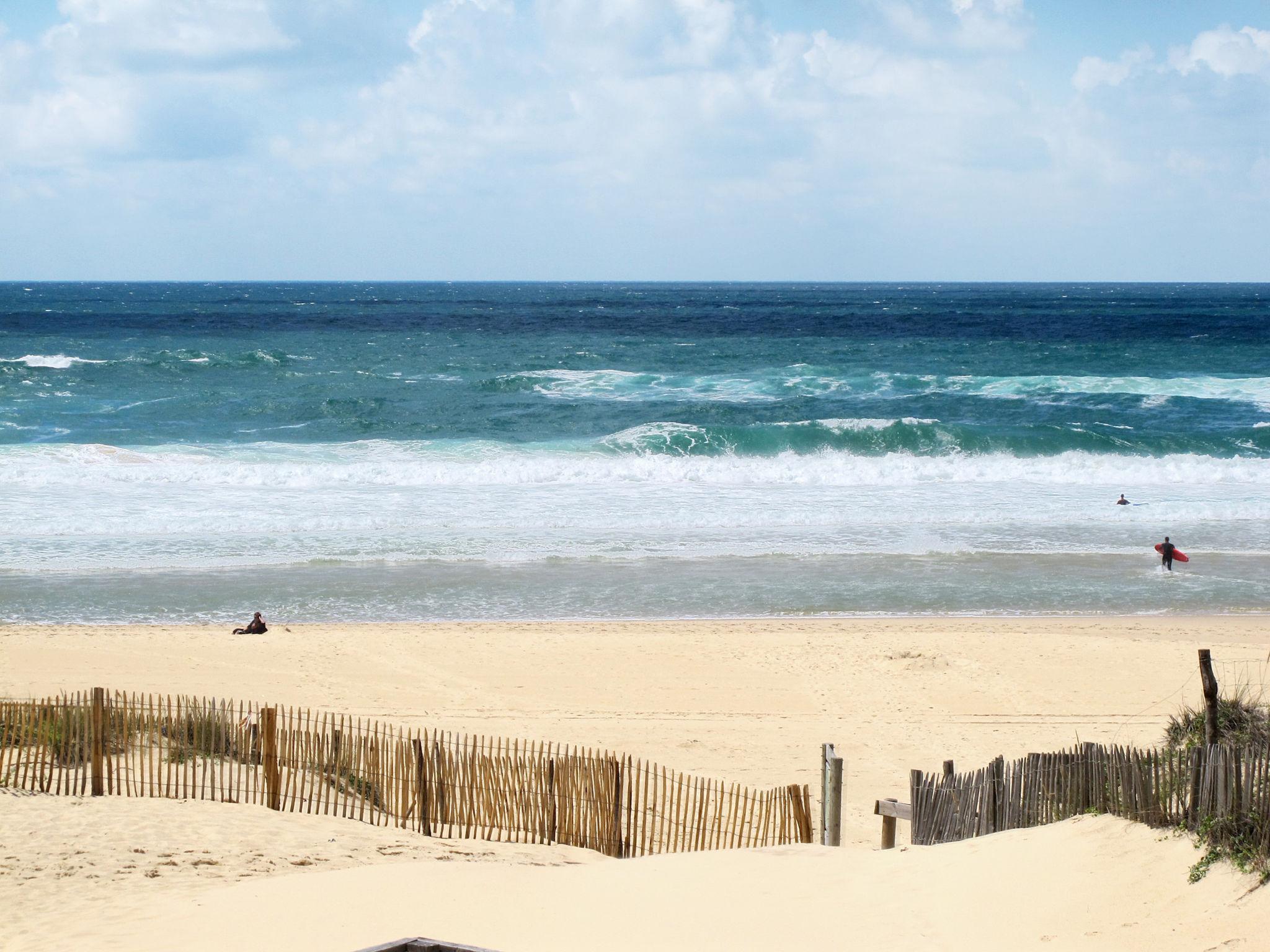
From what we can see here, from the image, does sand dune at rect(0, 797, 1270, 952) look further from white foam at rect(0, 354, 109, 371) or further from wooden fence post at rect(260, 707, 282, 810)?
white foam at rect(0, 354, 109, 371)

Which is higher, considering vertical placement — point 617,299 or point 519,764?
point 617,299

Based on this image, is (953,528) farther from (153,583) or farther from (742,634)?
(153,583)

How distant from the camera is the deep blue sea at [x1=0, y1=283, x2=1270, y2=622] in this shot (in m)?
18.9

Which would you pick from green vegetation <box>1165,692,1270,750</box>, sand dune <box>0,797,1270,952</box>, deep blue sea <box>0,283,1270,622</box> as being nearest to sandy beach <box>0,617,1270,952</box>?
sand dune <box>0,797,1270,952</box>

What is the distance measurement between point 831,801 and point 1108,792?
2.55 meters

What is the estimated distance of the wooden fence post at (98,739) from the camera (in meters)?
9.23

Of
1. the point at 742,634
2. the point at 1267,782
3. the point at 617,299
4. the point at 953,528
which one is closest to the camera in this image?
the point at 1267,782

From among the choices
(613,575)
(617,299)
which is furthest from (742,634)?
(617,299)

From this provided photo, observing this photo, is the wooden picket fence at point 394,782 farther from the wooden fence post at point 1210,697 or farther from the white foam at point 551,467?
the white foam at point 551,467

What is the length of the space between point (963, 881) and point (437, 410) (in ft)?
113

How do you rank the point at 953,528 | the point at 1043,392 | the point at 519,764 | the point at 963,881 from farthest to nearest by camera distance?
the point at 1043,392 → the point at 953,528 → the point at 519,764 → the point at 963,881

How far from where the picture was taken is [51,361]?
171ft

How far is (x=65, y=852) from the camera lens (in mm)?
8102

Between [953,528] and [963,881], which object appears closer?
[963,881]
